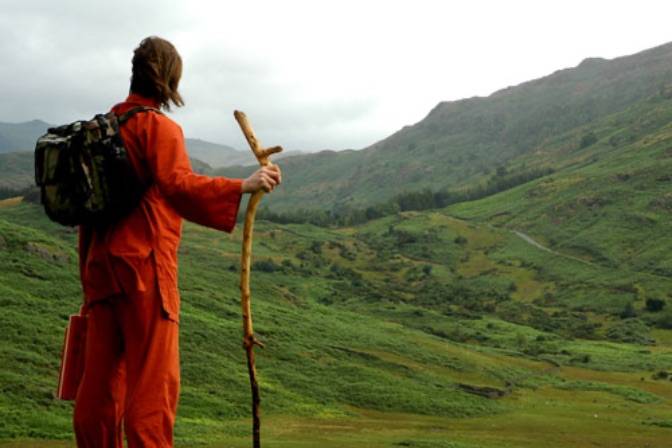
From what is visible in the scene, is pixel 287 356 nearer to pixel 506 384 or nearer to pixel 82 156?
pixel 506 384

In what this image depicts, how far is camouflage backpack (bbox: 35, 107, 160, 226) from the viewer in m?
5.54

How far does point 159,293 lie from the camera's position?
5758 mm

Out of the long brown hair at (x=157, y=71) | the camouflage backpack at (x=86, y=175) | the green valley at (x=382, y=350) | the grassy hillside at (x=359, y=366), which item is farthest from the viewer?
the green valley at (x=382, y=350)

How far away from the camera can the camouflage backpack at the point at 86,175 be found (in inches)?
218

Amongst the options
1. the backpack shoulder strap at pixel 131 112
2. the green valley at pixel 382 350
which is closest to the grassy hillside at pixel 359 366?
the green valley at pixel 382 350

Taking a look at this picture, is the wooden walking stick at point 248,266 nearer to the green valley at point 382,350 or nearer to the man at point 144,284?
the man at point 144,284

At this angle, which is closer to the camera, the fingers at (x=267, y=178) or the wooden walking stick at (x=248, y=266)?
the fingers at (x=267, y=178)

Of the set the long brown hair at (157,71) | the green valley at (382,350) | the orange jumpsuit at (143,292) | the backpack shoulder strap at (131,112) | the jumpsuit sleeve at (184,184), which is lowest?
the green valley at (382,350)

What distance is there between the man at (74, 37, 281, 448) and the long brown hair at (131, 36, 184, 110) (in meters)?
0.01

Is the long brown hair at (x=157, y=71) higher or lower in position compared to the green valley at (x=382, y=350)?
higher

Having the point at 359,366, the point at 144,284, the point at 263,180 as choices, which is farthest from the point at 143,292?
the point at 359,366

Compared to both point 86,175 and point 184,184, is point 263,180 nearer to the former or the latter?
point 184,184

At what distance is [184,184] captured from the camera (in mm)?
5711

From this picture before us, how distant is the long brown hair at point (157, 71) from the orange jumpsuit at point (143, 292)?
0.32 metres
